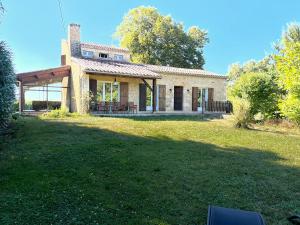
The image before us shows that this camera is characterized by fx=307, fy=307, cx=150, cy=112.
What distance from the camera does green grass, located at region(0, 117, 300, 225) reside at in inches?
184

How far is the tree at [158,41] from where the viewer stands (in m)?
36.3

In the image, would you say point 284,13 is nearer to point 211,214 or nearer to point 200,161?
point 200,161

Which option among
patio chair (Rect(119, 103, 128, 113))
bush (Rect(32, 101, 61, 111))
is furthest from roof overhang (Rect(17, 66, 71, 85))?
patio chair (Rect(119, 103, 128, 113))

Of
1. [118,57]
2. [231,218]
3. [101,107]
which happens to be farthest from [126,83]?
[231,218]

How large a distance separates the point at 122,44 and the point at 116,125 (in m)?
27.7

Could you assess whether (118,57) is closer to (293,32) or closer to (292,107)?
(292,107)

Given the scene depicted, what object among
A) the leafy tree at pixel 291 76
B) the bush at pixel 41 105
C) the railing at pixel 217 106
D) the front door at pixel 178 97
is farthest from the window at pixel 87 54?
the leafy tree at pixel 291 76

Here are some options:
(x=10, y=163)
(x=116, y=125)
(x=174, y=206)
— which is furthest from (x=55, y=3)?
(x=174, y=206)

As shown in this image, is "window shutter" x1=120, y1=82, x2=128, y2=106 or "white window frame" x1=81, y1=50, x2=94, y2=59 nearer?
"window shutter" x1=120, y1=82, x2=128, y2=106

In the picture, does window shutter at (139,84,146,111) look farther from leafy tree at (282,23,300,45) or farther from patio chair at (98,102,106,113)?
leafy tree at (282,23,300,45)

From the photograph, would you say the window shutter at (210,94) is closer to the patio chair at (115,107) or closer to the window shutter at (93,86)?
the patio chair at (115,107)

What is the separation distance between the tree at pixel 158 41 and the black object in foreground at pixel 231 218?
33254 millimetres

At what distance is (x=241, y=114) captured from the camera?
13.0m

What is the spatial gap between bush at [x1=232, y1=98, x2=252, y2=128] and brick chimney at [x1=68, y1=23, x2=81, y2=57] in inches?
529
